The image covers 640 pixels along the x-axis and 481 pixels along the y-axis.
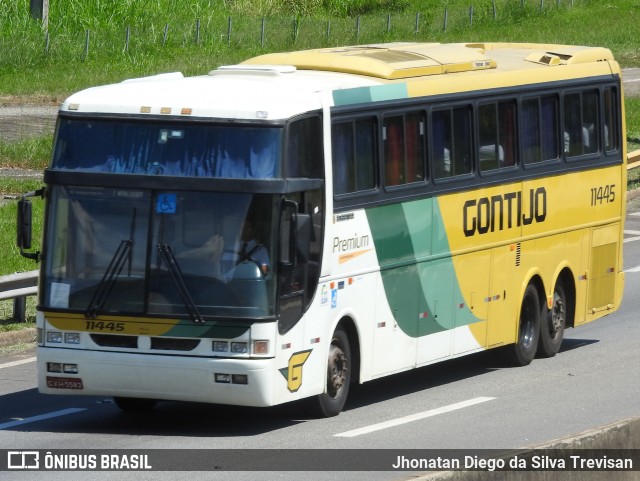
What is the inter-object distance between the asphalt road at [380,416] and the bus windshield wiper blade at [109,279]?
1032mm

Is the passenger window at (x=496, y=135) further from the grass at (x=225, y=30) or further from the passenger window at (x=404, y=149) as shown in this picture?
the grass at (x=225, y=30)

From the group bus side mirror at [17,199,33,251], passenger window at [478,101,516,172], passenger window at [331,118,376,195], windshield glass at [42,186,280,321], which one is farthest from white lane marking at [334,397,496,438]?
bus side mirror at [17,199,33,251]

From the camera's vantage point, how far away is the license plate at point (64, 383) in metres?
12.7

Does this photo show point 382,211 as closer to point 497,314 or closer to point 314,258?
point 314,258

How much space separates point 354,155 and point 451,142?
1.87 metres

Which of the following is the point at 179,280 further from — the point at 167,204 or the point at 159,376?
the point at 159,376

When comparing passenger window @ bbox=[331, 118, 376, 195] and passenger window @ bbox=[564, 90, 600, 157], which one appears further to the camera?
passenger window @ bbox=[564, 90, 600, 157]

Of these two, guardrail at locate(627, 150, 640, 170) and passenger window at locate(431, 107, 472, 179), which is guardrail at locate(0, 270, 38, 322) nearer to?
passenger window at locate(431, 107, 472, 179)

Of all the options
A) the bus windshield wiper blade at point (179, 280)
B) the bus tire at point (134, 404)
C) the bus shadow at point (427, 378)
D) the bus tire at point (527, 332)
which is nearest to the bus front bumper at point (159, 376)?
the bus windshield wiper blade at point (179, 280)

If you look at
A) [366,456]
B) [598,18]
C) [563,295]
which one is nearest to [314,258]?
[366,456]

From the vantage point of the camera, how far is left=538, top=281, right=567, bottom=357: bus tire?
56.6 ft

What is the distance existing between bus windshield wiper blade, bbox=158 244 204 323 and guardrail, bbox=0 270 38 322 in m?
5.62

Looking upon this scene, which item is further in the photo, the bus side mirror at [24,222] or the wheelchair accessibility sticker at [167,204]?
the bus side mirror at [24,222]

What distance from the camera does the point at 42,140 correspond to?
1262 inches
